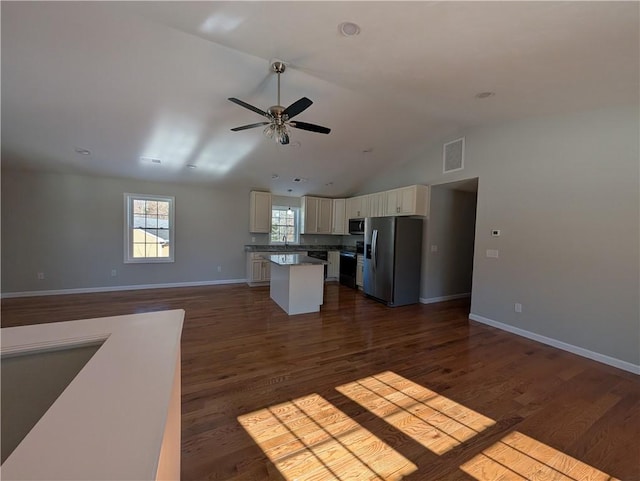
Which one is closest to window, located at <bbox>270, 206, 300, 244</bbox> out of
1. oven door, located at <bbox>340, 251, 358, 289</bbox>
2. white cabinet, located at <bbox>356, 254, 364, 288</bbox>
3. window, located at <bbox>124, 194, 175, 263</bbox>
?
oven door, located at <bbox>340, 251, 358, 289</bbox>

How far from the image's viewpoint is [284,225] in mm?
7383

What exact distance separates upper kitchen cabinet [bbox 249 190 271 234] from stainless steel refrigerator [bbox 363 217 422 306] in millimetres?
Result: 2666

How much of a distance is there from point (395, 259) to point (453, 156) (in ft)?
6.67

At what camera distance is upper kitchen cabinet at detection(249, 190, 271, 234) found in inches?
259

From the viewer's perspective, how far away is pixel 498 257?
4.02m

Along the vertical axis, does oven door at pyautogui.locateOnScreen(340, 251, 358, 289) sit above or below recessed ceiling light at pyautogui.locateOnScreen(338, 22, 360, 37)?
below

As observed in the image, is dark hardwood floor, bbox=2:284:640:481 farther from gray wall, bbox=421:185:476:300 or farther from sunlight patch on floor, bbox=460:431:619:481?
gray wall, bbox=421:185:476:300

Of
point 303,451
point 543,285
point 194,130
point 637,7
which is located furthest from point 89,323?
point 543,285

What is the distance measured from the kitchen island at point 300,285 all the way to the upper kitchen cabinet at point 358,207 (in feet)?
7.75

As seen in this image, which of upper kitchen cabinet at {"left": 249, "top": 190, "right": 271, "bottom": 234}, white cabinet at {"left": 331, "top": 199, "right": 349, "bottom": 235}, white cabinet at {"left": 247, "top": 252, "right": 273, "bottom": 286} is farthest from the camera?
white cabinet at {"left": 331, "top": 199, "right": 349, "bottom": 235}

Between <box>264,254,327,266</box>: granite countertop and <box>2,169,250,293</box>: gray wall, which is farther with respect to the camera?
<box>2,169,250,293</box>: gray wall

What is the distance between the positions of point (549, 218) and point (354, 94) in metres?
2.97

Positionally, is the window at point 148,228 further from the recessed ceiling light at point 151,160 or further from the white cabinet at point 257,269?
the white cabinet at point 257,269

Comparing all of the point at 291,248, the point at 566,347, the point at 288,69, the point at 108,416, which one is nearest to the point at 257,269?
the point at 291,248
